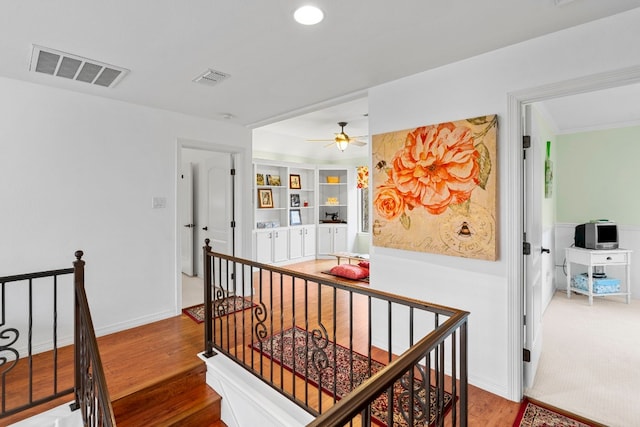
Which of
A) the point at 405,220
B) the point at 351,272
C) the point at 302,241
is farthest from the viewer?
the point at 302,241

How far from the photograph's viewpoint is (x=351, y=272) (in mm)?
5309

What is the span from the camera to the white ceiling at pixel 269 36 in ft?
5.48

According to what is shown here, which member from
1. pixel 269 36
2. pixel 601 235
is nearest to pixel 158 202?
pixel 269 36

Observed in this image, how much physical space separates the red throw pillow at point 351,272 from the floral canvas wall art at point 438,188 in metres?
2.53

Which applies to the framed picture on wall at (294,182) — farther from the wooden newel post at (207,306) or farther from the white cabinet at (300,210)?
the wooden newel post at (207,306)

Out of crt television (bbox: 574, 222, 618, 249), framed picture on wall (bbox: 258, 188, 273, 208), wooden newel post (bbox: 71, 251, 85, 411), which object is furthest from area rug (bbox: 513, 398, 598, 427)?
framed picture on wall (bbox: 258, 188, 273, 208)

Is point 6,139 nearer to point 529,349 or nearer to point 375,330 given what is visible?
point 375,330

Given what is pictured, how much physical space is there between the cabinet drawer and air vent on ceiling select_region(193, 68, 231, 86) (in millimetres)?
4816

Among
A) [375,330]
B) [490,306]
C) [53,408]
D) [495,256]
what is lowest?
[53,408]

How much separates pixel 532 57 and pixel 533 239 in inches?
48.0

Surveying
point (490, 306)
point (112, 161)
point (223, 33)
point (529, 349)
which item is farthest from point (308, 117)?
point (529, 349)

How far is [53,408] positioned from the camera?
209 centimetres

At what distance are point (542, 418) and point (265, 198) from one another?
210 inches

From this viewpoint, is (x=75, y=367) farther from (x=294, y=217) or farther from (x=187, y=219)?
(x=294, y=217)
